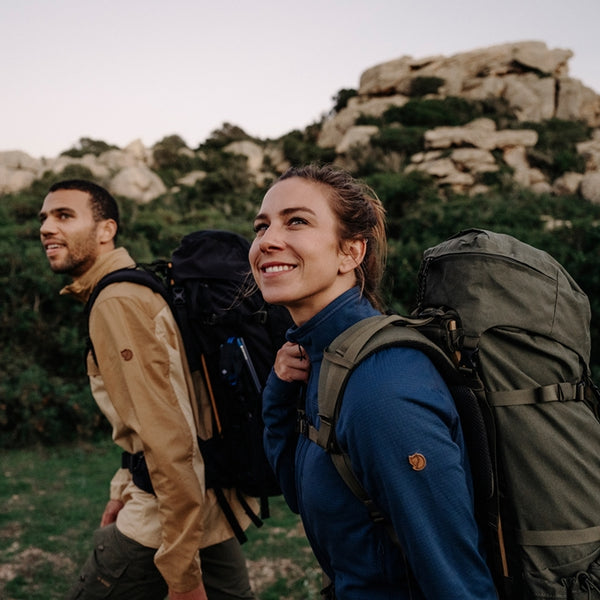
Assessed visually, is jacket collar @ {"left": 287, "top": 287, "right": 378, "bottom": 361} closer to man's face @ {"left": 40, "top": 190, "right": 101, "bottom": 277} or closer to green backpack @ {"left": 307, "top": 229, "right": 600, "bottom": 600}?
green backpack @ {"left": 307, "top": 229, "right": 600, "bottom": 600}

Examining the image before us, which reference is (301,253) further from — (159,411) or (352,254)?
(159,411)

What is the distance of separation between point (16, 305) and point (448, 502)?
9.84 metres

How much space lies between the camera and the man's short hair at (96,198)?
9.37 feet

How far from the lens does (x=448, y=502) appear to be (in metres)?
1.12

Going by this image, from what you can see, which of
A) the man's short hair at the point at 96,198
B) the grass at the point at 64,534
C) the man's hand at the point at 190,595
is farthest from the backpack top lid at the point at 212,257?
the grass at the point at 64,534

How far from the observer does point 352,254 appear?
164 centimetres

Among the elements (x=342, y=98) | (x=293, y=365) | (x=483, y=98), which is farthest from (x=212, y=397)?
(x=342, y=98)

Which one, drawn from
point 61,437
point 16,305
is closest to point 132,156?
point 16,305

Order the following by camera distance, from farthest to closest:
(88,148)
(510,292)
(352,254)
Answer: (88,148), (352,254), (510,292)

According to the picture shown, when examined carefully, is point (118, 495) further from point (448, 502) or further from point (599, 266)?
point (599, 266)

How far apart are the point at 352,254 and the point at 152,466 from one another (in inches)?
45.4

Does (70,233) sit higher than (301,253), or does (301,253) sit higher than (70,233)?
(70,233)

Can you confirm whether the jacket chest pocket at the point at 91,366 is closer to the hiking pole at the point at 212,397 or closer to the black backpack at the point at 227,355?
the black backpack at the point at 227,355

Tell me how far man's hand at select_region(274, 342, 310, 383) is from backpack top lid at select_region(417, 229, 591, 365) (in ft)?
1.53
